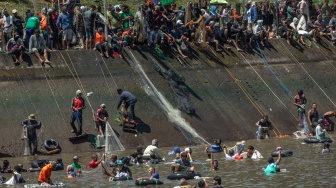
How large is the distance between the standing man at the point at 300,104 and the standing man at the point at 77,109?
1053 centimetres

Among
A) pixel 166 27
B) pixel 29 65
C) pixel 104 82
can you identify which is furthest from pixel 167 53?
pixel 29 65

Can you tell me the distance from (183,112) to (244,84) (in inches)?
175

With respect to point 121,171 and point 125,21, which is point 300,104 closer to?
point 125,21

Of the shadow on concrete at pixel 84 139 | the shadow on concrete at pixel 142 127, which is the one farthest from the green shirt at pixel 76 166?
the shadow on concrete at pixel 142 127

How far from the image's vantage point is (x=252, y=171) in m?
34.0

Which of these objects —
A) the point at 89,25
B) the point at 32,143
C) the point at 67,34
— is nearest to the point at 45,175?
the point at 32,143

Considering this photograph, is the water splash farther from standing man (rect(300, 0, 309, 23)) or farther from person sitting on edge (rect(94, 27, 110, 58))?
standing man (rect(300, 0, 309, 23))

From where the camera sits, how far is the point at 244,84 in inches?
1748

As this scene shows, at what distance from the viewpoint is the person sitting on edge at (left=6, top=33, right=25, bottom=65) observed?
129ft

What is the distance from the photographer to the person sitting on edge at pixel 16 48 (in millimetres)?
39406

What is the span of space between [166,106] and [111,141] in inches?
153

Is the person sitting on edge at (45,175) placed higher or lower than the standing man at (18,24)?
lower

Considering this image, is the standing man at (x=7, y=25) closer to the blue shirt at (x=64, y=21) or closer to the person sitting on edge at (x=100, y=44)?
the blue shirt at (x=64, y=21)

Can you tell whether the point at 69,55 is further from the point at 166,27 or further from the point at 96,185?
the point at 96,185
